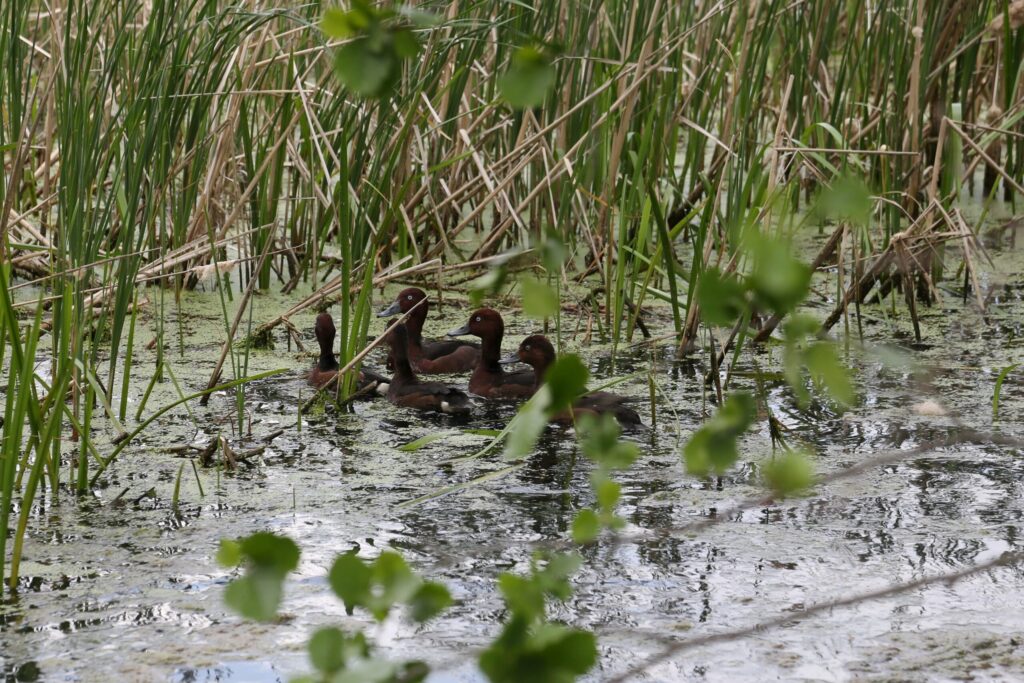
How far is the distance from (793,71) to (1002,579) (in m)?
3.37

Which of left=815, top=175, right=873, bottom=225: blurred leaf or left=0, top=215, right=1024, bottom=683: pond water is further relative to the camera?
left=0, top=215, right=1024, bottom=683: pond water

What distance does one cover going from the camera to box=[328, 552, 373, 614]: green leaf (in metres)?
1.04

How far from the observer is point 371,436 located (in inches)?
144

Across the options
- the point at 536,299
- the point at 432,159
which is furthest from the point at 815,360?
the point at 432,159

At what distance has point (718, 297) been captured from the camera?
1003 millimetres

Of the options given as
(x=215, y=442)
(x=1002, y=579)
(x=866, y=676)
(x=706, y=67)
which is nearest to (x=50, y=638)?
(x=215, y=442)

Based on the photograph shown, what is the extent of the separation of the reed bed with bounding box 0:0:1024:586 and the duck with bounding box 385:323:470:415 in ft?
0.94

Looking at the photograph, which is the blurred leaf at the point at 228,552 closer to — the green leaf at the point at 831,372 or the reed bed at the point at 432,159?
the green leaf at the point at 831,372

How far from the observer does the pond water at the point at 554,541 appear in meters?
2.21

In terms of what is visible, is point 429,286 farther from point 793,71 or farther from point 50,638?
point 50,638

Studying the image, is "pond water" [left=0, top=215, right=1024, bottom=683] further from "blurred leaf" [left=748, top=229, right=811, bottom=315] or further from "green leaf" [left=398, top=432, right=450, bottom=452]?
"blurred leaf" [left=748, top=229, right=811, bottom=315]

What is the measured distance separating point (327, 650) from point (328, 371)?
3.14 metres

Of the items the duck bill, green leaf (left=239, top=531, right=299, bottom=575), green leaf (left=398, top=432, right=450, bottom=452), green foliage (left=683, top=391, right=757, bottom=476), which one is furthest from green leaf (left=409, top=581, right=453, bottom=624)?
the duck bill

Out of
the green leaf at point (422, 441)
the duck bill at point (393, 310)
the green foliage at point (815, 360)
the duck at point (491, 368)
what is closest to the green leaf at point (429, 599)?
the green foliage at point (815, 360)
